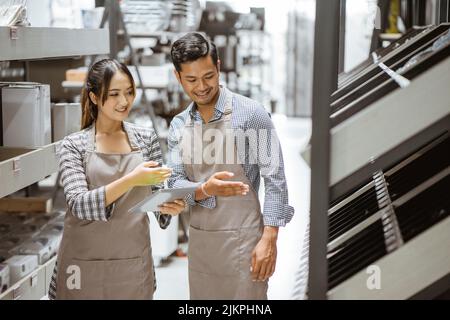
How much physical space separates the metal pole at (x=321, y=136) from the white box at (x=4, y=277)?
154cm

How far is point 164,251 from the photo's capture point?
439 centimetres

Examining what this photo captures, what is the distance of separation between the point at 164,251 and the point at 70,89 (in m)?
1.43

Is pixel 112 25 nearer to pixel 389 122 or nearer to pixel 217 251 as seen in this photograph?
pixel 217 251

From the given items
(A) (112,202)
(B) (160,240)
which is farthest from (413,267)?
(B) (160,240)

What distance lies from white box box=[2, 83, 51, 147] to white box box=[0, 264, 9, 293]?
493mm

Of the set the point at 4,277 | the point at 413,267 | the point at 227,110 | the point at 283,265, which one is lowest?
the point at 283,265

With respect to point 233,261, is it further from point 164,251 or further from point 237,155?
point 164,251

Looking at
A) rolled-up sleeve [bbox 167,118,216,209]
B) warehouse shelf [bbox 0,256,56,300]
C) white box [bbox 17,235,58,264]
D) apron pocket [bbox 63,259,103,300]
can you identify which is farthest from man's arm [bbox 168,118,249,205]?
white box [bbox 17,235,58,264]

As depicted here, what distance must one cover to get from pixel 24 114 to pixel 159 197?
117cm

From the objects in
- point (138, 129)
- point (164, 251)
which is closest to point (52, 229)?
point (164, 251)

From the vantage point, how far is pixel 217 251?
220 centimetres

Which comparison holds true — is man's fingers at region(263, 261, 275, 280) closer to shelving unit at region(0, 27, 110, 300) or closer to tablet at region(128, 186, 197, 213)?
tablet at region(128, 186, 197, 213)

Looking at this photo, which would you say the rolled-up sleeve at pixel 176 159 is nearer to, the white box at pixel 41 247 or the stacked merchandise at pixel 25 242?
the stacked merchandise at pixel 25 242

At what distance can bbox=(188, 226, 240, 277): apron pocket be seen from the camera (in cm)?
219
